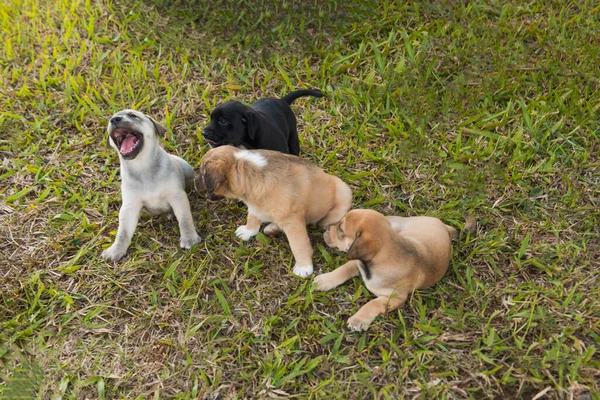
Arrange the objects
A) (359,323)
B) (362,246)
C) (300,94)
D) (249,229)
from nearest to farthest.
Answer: (362,246), (359,323), (249,229), (300,94)

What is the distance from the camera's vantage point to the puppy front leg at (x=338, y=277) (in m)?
4.88

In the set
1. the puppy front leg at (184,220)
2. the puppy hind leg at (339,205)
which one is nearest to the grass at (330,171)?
the puppy front leg at (184,220)

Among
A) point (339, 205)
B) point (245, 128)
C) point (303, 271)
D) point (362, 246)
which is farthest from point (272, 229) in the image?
point (362, 246)

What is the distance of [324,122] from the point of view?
6582mm

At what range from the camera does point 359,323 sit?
455cm

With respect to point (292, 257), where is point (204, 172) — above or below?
above

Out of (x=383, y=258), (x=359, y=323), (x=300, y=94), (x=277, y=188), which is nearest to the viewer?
(x=383, y=258)

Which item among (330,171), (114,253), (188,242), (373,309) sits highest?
(330,171)

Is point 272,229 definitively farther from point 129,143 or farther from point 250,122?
point 129,143

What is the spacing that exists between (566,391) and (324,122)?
12.9ft

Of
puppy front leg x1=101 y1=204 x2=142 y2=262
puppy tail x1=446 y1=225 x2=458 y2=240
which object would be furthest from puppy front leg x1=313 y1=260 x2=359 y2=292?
puppy front leg x1=101 y1=204 x2=142 y2=262

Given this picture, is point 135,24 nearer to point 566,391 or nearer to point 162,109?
point 162,109

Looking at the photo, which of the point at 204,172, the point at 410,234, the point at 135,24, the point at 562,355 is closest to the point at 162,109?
the point at 135,24

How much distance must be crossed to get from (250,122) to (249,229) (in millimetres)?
1092
